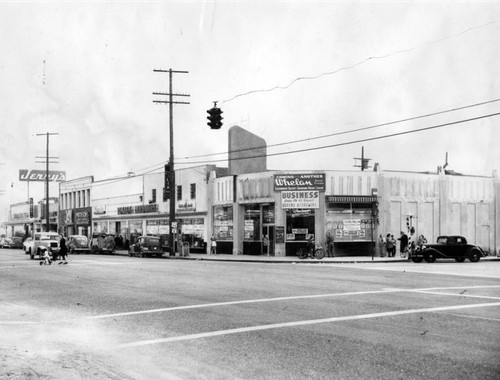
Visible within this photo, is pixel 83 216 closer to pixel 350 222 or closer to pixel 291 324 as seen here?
pixel 350 222

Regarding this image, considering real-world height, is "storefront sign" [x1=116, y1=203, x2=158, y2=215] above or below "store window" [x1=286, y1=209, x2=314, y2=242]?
above

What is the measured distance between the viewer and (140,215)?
197 ft

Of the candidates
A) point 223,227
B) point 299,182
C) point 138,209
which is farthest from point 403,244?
point 138,209

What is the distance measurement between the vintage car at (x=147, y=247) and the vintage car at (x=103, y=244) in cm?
745

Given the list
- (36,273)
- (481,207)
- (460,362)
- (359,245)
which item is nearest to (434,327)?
Result: (460,362)

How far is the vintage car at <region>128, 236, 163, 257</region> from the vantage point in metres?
44.9

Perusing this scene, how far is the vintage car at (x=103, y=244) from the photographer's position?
52.7m

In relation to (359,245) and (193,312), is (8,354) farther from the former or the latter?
(359,245)

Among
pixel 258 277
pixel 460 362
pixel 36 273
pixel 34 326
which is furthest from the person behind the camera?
pixel 36 273

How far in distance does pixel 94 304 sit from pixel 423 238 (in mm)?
31438

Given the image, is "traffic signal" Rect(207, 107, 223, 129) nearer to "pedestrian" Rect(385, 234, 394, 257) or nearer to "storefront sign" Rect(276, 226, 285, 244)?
"storefront sign" Rect(276, 226, 285, 244)

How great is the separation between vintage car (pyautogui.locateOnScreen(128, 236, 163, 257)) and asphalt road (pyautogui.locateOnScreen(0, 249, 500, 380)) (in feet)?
87.7

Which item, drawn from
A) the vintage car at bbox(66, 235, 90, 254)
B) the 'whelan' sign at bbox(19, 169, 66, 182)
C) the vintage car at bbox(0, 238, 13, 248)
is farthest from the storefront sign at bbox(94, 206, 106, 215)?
the vintage car at bbox(66, 235, 90, 254)

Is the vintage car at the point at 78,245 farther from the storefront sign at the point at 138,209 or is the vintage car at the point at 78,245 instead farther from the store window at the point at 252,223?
the store window at the point at 252,223
